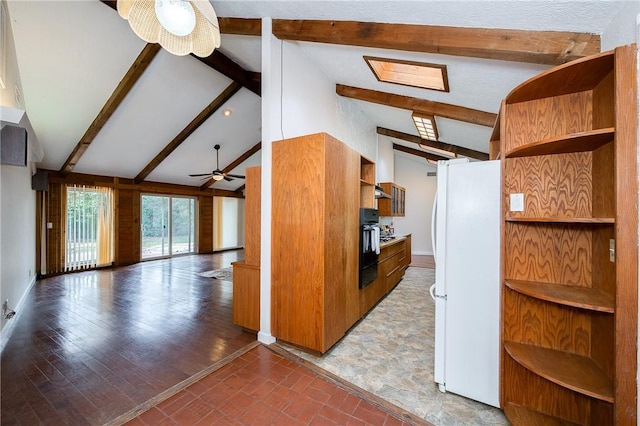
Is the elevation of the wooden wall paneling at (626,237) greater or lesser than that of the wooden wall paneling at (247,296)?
greater

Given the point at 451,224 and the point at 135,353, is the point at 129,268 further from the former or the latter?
the point at 451,224

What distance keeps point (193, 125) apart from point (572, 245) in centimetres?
659

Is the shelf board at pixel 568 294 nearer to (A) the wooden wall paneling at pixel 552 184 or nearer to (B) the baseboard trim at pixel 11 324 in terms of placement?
(A) the wooden wall paneling at pixel 552 184

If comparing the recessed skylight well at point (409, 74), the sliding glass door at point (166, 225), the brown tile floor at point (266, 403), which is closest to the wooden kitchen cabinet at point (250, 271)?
the brown tile floor at point (266, 403)

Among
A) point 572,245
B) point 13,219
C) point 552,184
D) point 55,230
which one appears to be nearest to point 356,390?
point 572,245

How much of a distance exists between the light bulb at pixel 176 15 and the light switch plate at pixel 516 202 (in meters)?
2.37

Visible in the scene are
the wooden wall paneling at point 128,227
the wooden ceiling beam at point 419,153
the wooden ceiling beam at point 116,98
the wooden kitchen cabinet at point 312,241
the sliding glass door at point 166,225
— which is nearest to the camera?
the wooden kitchen cabinet at point 312,241

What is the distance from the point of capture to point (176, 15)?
4.69ft

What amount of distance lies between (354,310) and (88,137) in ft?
20.1

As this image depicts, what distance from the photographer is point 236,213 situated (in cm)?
1095

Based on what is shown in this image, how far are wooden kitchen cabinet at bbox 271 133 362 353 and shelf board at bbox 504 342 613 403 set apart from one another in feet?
4.86

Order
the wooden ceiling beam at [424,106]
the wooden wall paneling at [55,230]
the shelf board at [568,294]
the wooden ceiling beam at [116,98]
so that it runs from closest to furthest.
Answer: the shelf board at [568,294]
the wooden ceiling beam at [424,106]
the wooden ceiling beam at [116,98]
the wooden wall paneling at [55,230]

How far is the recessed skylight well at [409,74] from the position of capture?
2.99 meters

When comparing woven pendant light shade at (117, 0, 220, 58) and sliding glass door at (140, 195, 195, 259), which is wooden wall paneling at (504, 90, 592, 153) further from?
sliding glass door at (140, 195, 195, 259)
